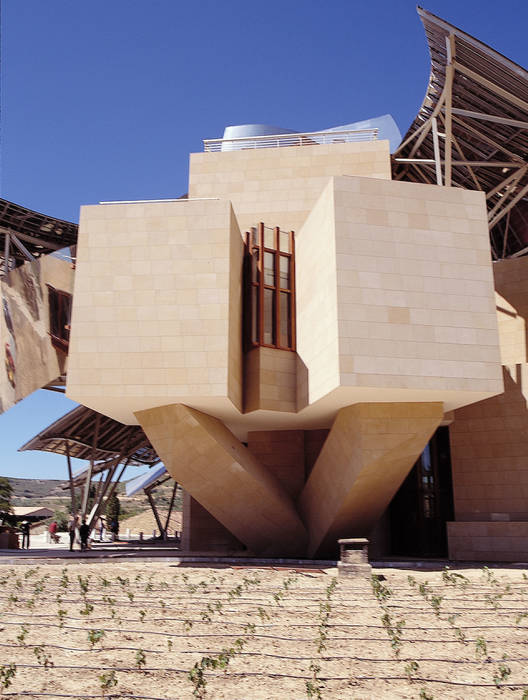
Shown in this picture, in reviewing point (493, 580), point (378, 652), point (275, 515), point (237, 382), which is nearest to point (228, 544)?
point (275, 515)

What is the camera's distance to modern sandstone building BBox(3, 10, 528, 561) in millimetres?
20281

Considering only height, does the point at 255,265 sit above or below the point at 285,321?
above

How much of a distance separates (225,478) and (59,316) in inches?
418

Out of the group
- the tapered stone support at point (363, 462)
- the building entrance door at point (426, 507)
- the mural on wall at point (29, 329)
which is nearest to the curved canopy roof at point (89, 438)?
the mural on wall at point (29, 329)

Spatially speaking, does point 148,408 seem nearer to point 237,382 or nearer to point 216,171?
point 237,382

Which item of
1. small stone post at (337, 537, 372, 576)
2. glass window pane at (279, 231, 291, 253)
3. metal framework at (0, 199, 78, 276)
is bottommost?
small stone post at (337, 537, 372, 576)

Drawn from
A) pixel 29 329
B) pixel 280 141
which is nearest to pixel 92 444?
pixel 29 329

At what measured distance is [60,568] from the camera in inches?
747

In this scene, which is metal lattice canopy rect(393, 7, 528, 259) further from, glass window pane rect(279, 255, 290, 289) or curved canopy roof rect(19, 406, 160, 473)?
curved canopy roof rect(19, 406, 160, 473)

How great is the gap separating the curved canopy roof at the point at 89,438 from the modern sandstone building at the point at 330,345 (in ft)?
42.2

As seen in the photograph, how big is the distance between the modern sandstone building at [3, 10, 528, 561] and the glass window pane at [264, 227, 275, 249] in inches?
4.1

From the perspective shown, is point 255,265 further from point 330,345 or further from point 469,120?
point 469,120

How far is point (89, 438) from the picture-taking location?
37.9m

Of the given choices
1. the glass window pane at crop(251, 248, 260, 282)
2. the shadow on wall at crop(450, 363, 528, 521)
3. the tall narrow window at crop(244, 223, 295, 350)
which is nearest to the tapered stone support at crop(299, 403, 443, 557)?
the shadow on wall at crop(450, 363, 528, 521)
